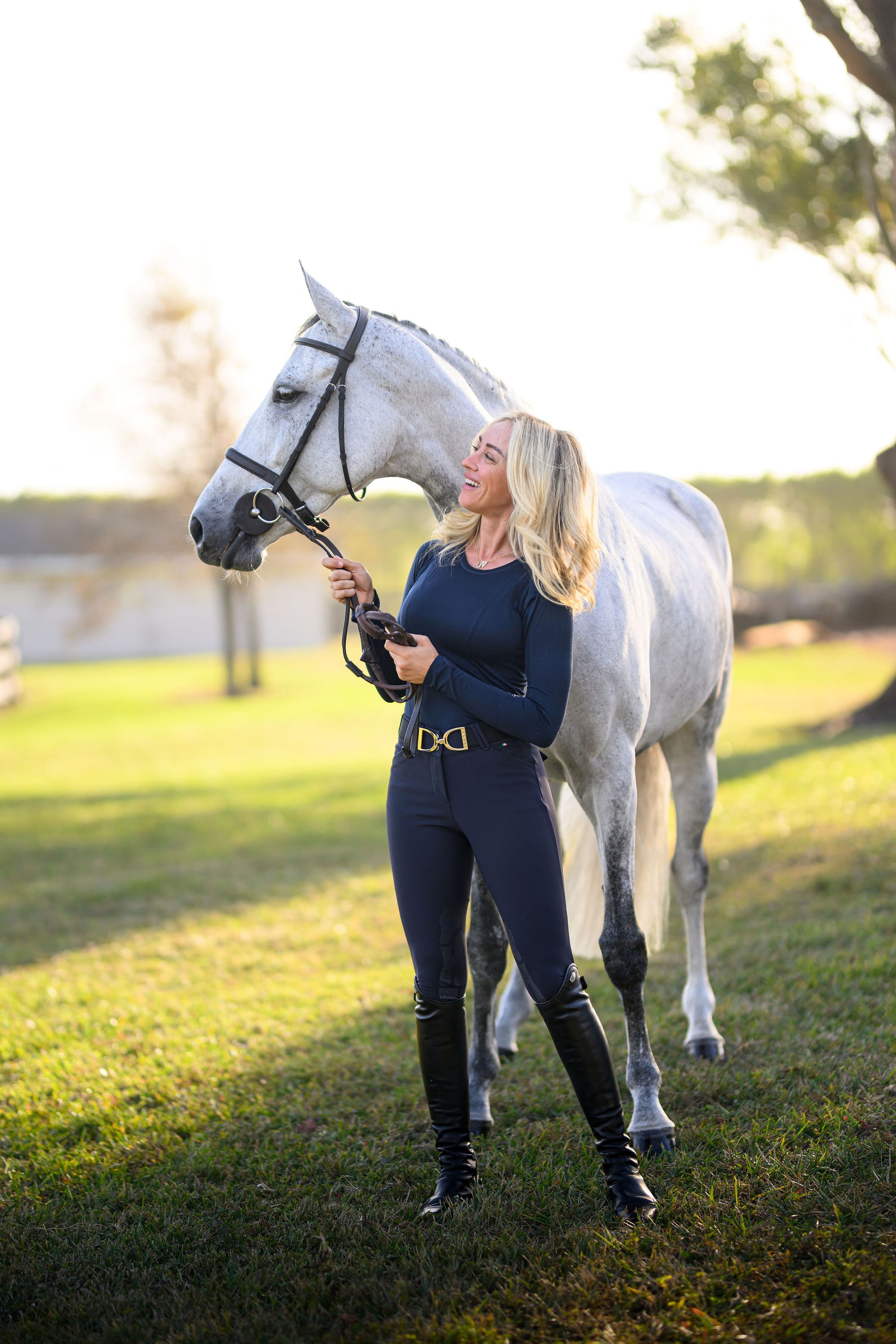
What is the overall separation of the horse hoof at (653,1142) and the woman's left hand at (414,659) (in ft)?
5.03

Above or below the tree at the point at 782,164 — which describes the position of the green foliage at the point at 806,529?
below

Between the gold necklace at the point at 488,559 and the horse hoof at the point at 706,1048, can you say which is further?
the horse hoof at the point at 706,1048

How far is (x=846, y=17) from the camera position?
617 cm

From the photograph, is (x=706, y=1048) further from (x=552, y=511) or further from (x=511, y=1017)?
(x=552, y=511)

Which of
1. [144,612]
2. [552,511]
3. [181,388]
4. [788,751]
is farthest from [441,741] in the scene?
[144,612]

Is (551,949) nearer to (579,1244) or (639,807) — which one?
(579,1244)

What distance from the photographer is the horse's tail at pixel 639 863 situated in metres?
3.86

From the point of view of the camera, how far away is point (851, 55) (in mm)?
5504

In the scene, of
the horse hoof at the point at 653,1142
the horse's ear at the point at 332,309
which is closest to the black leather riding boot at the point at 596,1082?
the horse hoof at the point at 653,1142

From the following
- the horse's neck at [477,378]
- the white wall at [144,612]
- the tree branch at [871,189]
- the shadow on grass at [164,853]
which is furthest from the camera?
the white wall at [144,612]

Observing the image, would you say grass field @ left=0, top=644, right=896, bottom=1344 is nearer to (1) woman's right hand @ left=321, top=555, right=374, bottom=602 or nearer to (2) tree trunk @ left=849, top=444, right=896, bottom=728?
(1) woman's right hand @ left=321, top=555, right=374, bottom=602

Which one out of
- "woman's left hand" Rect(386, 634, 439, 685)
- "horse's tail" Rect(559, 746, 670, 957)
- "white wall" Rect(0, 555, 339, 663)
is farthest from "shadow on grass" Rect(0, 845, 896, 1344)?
"white wall" Rect(0, 555, 339, 663)

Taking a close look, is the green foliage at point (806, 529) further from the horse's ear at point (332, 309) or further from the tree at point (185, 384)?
the horse's ear at point (332, 309)

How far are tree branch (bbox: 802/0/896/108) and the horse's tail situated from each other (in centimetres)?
419
